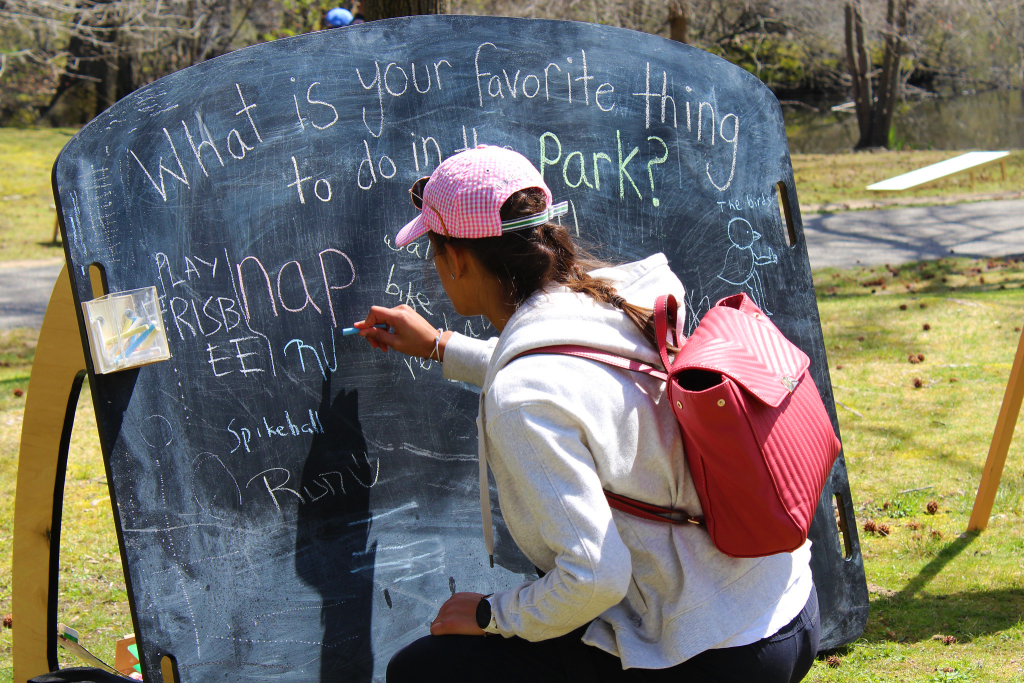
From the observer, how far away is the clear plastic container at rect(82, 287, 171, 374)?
220 centimetres

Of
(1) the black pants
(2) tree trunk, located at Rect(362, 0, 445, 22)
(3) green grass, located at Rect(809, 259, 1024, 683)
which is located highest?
(2) tree trunk, located at Rect(362, 0, 445, 22)

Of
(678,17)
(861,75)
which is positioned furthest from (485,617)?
(861,75)

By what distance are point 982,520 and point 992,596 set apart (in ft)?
1.82

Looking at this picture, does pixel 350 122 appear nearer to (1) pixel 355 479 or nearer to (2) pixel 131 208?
(2) pixel 131 208

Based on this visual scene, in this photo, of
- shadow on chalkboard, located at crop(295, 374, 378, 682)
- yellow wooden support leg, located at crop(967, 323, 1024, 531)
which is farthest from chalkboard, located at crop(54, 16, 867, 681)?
yellow wooden support leg, located at crop(967, 323, 1024, 531)

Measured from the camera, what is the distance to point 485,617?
183 cm

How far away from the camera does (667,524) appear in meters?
1.75

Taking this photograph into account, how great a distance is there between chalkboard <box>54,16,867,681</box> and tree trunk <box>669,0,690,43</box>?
14.9m

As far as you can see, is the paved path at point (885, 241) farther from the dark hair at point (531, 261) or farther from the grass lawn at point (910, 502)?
the dark hair at point (531, 261)

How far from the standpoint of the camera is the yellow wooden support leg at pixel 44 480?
2.39 m

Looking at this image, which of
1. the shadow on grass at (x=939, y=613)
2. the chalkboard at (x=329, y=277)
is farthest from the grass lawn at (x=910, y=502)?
the chalkboard at (x=329, y=277)

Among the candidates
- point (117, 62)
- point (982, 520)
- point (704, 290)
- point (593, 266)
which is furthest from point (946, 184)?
point (117, 62)

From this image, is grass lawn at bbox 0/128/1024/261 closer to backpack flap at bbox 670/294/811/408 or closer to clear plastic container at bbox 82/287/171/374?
clear plastic container at bbox 82/287/171/374

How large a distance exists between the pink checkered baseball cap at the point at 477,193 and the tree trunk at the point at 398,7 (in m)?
2.97
